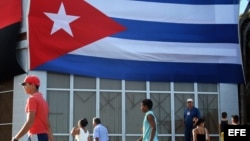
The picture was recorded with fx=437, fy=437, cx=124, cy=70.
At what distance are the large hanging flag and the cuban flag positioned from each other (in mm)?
502

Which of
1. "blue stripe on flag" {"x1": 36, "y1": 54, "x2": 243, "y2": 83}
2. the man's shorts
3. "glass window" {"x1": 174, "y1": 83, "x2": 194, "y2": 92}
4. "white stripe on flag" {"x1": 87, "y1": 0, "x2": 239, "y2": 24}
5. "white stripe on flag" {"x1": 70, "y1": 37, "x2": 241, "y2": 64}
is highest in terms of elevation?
"white stripe on flag" {"x1": 87, "y1": 0, "x2": 239, "y2": 24}

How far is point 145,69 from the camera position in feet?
45.1

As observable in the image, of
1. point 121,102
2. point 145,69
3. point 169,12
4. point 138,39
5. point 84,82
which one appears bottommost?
point 121,102

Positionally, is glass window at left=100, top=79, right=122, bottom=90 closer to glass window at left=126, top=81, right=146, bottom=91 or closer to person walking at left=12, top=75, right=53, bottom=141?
glass window at left=126, top=81, right=146, bottom=91

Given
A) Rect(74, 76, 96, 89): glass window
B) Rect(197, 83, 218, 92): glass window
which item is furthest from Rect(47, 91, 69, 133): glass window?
Rect(197, 83, 218, 92): glass window

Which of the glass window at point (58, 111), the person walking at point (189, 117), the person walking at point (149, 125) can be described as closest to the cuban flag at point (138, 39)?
the glass window at point (58, 111)

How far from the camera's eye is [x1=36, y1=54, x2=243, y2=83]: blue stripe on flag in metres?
12.9

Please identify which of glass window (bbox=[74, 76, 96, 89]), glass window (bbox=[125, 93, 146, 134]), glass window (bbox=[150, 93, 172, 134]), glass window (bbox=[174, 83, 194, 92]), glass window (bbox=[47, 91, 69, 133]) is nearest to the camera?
glass window (bbox=[47, 91, 69, 133])

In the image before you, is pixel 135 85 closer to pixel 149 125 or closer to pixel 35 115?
pixel 149 125

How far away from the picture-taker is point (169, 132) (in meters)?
14.1

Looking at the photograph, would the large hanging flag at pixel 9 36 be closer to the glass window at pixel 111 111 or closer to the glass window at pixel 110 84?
the glass window at pixel 110 84

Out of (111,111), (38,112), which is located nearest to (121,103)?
(111,111)

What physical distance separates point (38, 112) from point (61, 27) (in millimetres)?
7411

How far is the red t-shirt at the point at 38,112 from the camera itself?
18.2 ft
